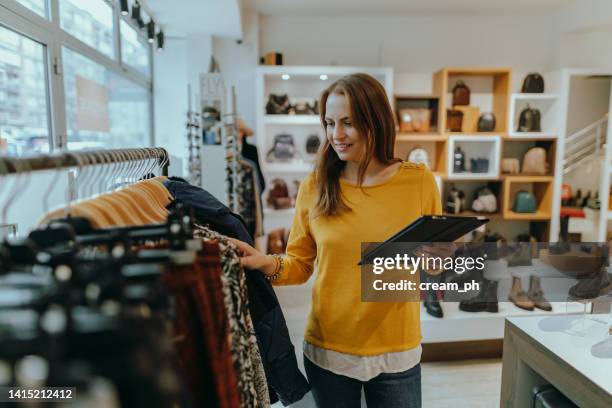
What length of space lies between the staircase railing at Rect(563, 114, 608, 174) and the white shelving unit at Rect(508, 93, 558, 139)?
0.24 m

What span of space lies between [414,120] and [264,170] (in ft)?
5.25

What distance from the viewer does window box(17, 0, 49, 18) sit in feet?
6.19

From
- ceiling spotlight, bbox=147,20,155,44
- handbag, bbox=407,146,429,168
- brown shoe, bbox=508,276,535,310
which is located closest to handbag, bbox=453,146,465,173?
handbag, bbox=407,146,429,168

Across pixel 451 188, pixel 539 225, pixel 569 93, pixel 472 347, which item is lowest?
pixel 472 347

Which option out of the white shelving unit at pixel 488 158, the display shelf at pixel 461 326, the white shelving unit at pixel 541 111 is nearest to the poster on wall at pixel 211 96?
the display shelf at pixel 461 326

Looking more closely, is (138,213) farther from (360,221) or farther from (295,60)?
(295,60)

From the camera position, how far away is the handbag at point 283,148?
4074 millimetres

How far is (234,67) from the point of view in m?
4.11

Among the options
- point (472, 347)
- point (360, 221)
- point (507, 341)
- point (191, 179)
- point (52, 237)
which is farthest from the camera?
point (472, 347)

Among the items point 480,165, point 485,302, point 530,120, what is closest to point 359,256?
point 485,302

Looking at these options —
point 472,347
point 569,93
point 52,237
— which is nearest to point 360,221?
point 52,237

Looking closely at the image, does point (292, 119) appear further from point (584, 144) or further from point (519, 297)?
point (584, 144)

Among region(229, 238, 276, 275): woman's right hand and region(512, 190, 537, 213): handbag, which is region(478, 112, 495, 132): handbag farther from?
region(229, 238, 276, 275): woman's right hand

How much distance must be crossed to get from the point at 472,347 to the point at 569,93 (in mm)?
2933
